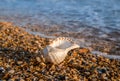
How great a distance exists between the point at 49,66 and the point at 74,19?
5370 mm

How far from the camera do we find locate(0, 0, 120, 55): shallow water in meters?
7.86

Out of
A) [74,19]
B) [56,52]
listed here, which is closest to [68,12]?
[74,19]

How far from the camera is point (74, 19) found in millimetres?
10047

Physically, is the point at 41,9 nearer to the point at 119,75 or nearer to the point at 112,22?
the point at 112,22

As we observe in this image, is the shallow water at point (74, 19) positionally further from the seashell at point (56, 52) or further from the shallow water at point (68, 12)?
the seashell at point (56, 52)

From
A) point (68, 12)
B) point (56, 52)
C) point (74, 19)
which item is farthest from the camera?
point (68, 12)

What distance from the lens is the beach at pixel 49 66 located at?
4.46 meters

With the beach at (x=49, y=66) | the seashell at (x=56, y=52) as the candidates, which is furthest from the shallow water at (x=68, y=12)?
the seashell at (x=56, y=52)

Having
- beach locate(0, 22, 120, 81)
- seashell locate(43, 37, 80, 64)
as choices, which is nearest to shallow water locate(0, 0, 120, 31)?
beach locate(0, 22, 120, 81)

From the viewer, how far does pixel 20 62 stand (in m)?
4.90

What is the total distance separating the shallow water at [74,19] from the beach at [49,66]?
3.64 ft

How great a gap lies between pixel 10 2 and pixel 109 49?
927 cm

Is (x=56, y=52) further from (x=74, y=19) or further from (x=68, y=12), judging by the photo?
(x=68, y=12)

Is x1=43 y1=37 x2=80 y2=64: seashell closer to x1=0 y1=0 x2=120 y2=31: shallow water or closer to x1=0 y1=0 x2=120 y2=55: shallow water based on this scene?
x1=0 y1=0 x2=120 y2=55: shallow water
